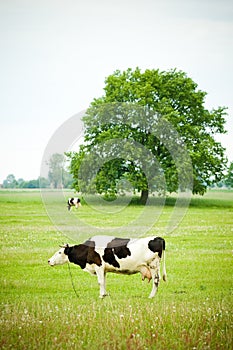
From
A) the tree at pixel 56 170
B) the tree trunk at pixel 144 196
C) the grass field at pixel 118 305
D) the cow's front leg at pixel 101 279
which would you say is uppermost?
the tree at pixel 56 170

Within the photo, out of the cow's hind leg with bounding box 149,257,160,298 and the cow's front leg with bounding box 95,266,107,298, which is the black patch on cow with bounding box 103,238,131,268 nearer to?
the cow's front leg with bounding box 95,266,107,298

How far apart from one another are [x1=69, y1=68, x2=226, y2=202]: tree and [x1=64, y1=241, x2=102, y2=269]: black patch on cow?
27.5m

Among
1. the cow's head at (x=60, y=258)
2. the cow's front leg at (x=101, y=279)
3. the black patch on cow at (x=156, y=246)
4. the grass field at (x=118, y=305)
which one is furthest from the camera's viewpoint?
the cow's head at (x=60, y=258)

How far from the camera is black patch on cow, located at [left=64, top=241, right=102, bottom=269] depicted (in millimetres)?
13317

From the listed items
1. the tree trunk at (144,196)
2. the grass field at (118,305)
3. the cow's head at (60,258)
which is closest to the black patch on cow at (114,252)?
the grass field at (118,305)

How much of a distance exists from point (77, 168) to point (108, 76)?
11.4 metres

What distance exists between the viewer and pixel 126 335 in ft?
32.3

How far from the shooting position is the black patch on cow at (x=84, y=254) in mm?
13317

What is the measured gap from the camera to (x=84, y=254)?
1344 centimetres

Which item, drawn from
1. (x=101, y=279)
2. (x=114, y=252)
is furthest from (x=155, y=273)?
(x=101, y=279)

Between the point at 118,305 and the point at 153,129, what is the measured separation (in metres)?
35.1

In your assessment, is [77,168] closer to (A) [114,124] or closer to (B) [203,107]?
(A) [114,124]

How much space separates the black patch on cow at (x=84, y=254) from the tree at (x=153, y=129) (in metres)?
27.5

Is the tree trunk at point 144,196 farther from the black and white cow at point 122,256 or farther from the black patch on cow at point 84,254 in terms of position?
the black and white cow at point 122,256
